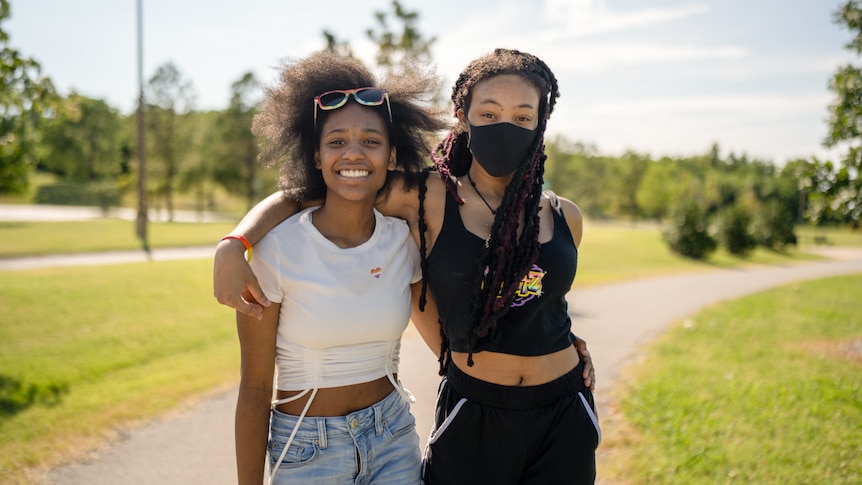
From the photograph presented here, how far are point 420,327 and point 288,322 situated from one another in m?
0.83

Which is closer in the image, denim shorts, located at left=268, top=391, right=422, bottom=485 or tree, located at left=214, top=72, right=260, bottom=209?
denim shorts, located at left=268, top=391, right=422, bottom=485

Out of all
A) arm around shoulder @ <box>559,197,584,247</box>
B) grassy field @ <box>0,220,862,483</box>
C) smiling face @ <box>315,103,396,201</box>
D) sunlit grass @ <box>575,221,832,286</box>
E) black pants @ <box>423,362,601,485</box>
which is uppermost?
smiling face @ <box>315,103,396,201</box>

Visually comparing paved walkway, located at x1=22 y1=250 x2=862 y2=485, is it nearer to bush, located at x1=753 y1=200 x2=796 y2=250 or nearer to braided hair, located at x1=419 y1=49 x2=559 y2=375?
braided hair, located at x1=419 y1=49 x2=559 y2=375

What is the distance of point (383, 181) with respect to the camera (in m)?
2.65

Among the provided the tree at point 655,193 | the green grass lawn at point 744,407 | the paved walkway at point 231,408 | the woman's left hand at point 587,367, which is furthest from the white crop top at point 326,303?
the tree at point 655,193

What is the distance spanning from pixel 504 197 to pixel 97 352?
22.7ft

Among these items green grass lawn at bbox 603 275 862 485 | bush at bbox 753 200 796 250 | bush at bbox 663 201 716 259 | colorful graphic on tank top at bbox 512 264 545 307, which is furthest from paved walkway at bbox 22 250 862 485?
bush at bbox 753 200 796 250

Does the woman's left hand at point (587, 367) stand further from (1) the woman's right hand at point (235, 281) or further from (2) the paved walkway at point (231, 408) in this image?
(2) the paved walkway at point (231, 408)

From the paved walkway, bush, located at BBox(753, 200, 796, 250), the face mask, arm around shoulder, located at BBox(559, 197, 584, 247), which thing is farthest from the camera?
bush, located at BBox(753, 200, 796, 250)

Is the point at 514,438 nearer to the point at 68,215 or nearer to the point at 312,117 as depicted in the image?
the point at 312,117

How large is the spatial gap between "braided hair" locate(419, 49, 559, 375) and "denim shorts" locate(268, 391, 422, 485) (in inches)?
17.9

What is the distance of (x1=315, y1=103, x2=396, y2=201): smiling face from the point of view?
2.48 meters

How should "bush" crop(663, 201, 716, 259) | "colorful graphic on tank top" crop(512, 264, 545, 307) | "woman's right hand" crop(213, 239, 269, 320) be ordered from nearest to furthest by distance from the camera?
"woman's right hand" crop(213, 239, 269, 320), "colorful graphic on tank top" crop(512, 264, 545, 307), "bush" crop(663, 201, 716, 259)

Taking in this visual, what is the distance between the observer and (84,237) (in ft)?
75.5
